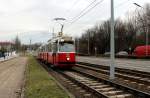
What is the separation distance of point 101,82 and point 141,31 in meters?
85.2

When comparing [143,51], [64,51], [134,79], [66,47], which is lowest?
[134,79]

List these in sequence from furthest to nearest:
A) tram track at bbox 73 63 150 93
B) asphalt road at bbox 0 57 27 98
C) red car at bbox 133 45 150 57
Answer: red car at bbox 133 45 150 57
tram track at bbox 73 63 150 93
asphalt road at bbox 0 57 27 98

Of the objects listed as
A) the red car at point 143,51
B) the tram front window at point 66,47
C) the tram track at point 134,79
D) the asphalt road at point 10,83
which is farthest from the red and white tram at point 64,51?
the red car at point 143,51

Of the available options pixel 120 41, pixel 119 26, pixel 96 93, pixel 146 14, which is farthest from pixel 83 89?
pixel 119 26

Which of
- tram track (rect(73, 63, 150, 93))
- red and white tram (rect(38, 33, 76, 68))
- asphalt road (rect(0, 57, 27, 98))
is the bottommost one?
asphalt road (rect(0, 57, 27, 98))

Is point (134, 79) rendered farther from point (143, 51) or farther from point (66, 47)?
point (143, 51)

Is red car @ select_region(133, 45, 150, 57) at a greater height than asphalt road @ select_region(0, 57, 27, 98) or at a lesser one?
greater

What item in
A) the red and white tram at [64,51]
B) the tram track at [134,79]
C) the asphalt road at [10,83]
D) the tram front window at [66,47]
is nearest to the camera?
the asphalt road at [10,83]

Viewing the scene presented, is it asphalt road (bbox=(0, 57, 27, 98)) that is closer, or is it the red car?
asphalt road (bbox=(0, 57, 27, 98))

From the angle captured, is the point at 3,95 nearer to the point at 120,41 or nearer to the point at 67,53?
the point at 67,53

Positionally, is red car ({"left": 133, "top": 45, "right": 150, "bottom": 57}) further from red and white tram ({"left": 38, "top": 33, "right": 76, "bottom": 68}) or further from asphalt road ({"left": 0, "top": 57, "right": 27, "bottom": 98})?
asphalt road ({"left": 0, "top": 57, "right": 27, "bottom": 98})

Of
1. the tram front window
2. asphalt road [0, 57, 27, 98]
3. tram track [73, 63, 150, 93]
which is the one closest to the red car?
the tram front window

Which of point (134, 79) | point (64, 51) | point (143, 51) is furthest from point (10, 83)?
point (143, 51)

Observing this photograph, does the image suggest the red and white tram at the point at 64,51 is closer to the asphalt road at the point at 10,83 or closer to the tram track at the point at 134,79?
the asphalt road at the point at 10,83
